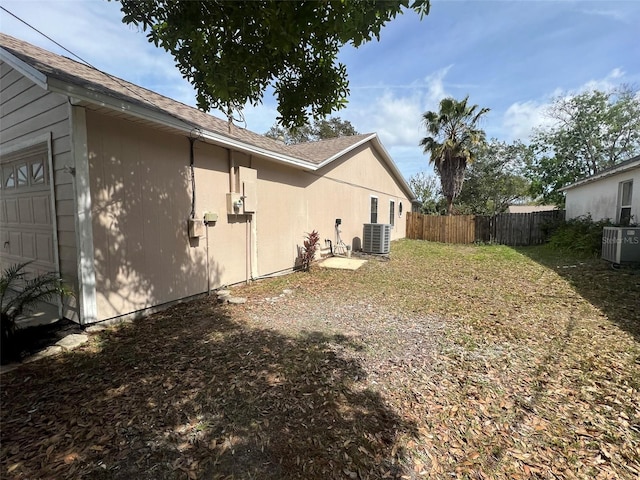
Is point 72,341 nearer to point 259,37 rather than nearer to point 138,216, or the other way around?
point 138,216

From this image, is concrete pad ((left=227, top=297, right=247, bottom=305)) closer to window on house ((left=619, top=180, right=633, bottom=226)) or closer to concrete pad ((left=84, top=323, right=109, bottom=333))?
concrete pad ((left=84, top=323, right=109, bottom=333))

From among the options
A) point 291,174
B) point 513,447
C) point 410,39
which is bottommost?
point 513,447

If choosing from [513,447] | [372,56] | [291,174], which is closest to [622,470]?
[513,447]

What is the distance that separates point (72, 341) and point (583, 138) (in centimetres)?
3184

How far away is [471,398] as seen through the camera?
8.52ft

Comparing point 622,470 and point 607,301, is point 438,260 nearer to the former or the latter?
point 607,301

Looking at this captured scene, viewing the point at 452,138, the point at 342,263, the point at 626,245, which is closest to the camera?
the point at 626,245

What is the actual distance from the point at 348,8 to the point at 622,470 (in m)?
3.78

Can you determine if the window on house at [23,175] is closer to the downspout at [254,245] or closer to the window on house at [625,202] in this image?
the downspout at [254,245]

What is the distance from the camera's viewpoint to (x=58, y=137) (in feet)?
12.6

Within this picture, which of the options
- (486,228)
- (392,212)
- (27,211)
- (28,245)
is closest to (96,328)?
(28,245)

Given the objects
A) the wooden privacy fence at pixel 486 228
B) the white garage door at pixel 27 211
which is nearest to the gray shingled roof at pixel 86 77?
the white garage door at pixel 27 211

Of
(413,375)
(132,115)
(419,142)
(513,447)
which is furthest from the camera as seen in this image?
(419,142)

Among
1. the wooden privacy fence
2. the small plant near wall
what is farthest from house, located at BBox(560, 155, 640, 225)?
the small plant near wall
